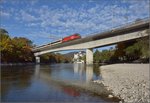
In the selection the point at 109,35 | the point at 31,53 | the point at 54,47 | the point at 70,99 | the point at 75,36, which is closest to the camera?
the point at 70,99

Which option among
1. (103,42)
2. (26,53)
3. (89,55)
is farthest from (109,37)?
(26,53)

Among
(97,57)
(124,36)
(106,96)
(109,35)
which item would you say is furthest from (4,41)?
(106,96)

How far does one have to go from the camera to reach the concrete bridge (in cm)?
5097

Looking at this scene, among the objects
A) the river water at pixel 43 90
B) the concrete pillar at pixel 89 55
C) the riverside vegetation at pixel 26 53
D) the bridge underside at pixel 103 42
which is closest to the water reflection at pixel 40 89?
the river water at pixel 43 90

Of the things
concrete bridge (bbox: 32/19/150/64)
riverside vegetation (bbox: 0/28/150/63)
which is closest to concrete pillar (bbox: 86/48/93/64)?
concrete bridge (bbox: 32/19/150/64)

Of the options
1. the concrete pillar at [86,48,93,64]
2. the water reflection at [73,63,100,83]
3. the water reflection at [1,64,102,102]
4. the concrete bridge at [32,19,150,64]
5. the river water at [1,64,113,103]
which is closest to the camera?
the river water at [1,64,113,103]

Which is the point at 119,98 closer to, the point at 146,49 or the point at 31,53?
the point at 146,49

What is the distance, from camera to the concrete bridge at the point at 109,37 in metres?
51.0

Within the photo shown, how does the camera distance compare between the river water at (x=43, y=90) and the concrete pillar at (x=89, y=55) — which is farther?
the concrete pillar at (x=89, y=55)

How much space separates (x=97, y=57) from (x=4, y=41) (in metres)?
51.1

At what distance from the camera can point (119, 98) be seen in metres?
12.9

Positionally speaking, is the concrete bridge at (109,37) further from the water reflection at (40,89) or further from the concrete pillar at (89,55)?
the water reflection at (40,89)

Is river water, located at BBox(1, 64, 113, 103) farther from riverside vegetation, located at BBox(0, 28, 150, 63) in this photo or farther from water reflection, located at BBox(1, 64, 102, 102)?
riverside vegetation, located at BBox(0, 28, 150, 63)

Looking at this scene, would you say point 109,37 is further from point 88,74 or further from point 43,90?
point 43,90
